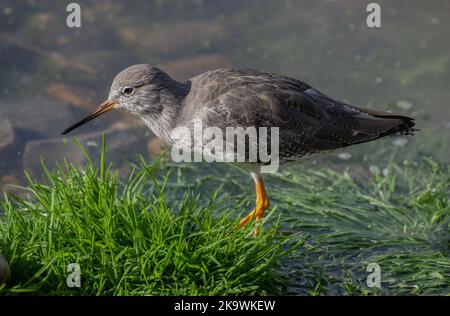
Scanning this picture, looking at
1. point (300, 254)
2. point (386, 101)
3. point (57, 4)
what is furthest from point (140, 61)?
point (300, 254)

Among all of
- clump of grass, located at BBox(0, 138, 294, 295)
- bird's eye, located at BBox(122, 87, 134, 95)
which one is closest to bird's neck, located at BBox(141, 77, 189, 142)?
bird's eye, located at BBox(122, 87, 134, 95)

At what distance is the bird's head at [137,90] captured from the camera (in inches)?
224

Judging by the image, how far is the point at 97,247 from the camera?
4746 mm

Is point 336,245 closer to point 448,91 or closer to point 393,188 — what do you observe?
point 393,188

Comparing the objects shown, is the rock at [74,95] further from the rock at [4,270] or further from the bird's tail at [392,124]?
the rock at [4,270]

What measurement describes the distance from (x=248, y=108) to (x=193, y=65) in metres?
4.01

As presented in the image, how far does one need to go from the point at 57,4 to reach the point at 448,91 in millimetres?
5783

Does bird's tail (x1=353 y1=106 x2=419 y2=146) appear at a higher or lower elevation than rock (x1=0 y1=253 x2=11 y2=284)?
higher

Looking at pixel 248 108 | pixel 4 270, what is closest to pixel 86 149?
pixel 248 108

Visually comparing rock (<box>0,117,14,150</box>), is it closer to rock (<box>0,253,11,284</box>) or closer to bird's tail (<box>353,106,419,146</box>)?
rock (<box>0,253,11,284</box>)

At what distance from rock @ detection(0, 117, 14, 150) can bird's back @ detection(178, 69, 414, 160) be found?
2910mm

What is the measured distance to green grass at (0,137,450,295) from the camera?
4668 millimetres

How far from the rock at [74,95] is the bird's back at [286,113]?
305 centimetres

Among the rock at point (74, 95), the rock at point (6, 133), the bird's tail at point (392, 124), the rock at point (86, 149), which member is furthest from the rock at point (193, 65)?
the bird's tail at point (392, 124)
